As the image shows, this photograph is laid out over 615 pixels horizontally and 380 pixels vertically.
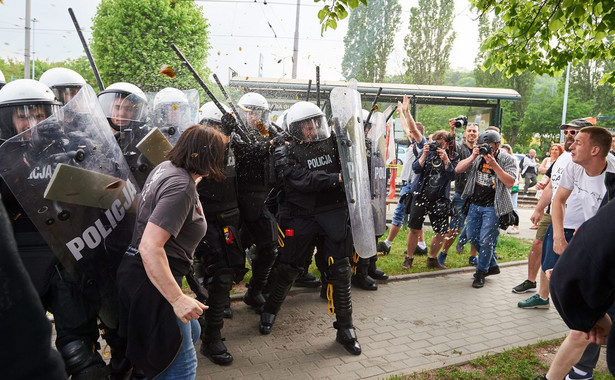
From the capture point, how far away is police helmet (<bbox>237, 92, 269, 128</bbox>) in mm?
4637

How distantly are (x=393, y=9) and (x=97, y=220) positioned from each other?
103ft

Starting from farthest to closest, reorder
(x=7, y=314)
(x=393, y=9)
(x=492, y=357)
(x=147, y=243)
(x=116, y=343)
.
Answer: (x=393, y=9) < (x=492, y=357) < (x=116, y=343) < (x=147, y=243) < (x=7, y=314)

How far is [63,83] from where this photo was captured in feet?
11.2

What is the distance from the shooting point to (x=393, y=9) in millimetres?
30109

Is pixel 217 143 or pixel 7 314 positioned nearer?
pixel 7 314

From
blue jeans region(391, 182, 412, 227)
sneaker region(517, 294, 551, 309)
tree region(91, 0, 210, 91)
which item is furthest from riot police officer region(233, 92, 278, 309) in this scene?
tree region(91, 0, 210, 91)

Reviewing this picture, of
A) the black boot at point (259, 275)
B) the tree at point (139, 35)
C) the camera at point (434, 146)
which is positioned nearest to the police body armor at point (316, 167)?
the black boot at point (259, 275)

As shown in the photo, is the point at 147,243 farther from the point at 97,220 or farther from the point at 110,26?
the point at 110,26

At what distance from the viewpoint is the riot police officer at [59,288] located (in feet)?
Result: 7.49

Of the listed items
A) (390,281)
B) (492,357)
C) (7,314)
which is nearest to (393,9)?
(390,281)

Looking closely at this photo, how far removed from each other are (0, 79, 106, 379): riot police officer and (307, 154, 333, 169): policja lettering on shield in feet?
6.71

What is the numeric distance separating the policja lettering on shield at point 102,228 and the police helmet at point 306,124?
1654mm

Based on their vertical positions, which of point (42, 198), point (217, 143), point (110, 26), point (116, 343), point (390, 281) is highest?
point (110, 26)

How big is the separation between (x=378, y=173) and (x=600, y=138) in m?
2.23
